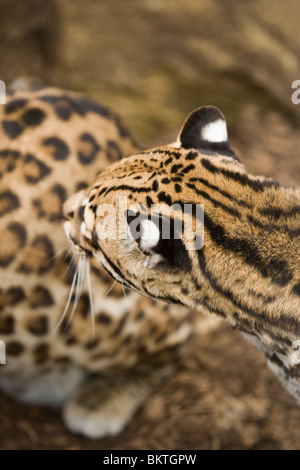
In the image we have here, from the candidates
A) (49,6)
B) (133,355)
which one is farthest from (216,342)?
(49,6)

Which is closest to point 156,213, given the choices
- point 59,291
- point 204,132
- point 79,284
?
point 204,132

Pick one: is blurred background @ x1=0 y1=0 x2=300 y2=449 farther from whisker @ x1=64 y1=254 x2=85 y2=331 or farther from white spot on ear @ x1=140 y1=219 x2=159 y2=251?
white spot on ear @ x1=140 y1=219 x2=159 y2=251

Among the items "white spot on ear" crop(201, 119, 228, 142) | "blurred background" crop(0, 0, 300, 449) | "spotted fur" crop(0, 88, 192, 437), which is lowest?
"spotted fur" crop(0, 88, 192, 437)

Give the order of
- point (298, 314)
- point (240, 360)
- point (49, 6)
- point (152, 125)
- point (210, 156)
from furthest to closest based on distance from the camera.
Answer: point (152, 125) < point (49, 6) < point (240, 360) < point (210, 156) < point (298, 314)

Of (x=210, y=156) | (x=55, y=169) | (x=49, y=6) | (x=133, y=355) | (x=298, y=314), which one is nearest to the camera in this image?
(x=298, y=314)

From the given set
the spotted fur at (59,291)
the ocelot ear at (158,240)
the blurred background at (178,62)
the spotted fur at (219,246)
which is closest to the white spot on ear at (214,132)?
the spotted fur at (219,246)

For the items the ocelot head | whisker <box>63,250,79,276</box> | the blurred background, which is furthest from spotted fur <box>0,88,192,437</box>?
the blurred background

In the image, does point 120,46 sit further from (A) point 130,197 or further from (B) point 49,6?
(A) point 130,197
